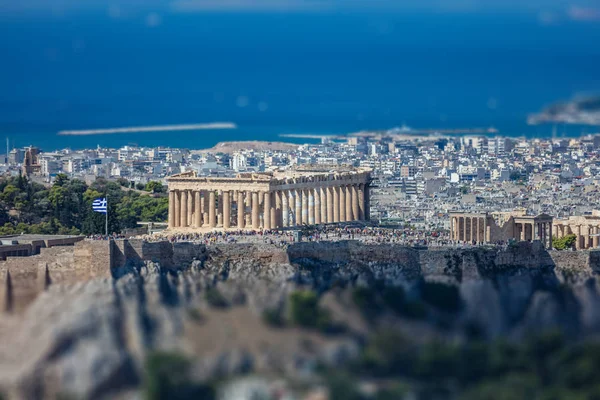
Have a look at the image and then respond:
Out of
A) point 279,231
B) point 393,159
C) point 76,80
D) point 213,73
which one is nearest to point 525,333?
point 279,231

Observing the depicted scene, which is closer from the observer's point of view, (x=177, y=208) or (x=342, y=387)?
(x=342, y=387)

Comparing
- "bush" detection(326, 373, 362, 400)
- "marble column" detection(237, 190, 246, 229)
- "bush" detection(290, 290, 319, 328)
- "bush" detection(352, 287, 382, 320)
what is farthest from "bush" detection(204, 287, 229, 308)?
"marble column" detection(237, 190, 246, 229)

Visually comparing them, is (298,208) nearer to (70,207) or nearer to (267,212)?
(267,212)

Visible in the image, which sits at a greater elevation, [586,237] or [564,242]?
[586,237]

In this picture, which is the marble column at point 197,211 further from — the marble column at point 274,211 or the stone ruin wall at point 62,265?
the stone ruin wall at point 62,265

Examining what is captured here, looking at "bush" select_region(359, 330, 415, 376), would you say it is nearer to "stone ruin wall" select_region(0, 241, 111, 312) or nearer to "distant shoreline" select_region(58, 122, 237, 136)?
"stone ruin wall" select_region(0, 241, 111, 312)

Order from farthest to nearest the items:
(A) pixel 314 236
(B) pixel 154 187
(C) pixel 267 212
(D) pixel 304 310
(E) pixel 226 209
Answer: (B) pixel 154 187 → (E) pixel 226 209 → (C) pixel 267 212 → (A) pixel 314 236 → (D) pixel 304 310

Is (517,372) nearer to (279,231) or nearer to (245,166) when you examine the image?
(279,231)

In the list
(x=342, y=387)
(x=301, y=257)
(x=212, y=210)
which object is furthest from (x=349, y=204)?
(x=342, y=387)
